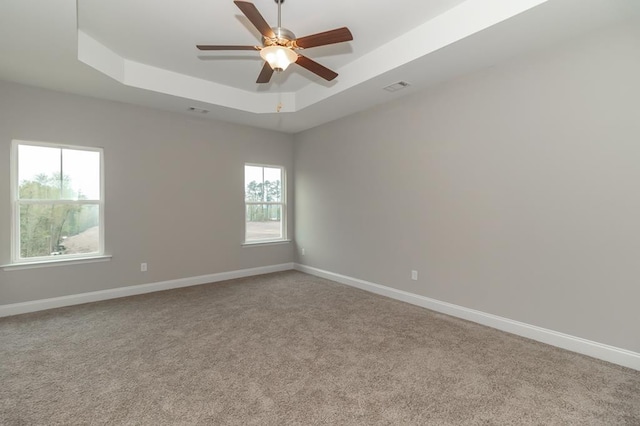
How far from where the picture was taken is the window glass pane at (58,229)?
3.68 m

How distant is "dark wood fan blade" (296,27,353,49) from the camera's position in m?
2.10

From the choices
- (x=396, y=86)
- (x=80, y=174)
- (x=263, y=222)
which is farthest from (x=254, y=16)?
(x=263, y=222)

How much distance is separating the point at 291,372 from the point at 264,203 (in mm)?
3754

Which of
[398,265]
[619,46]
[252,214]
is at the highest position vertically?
[619,46]

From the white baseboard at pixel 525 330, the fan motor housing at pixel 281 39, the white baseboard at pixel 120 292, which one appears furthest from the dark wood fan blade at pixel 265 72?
the white baseboard at pixel 120 292

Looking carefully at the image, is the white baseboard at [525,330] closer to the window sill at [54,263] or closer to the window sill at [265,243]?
the window sill at [265,243]

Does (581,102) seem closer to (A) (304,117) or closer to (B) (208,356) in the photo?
(A) (304,117)

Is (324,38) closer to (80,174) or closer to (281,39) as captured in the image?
(281,39)

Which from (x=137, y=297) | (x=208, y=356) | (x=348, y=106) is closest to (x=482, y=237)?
(x=348, y=106)

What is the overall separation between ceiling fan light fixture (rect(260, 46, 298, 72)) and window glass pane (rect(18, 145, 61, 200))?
328cm

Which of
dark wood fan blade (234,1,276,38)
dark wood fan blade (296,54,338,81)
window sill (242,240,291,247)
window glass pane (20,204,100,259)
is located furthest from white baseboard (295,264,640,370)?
window glass pane (20,204,100,259)

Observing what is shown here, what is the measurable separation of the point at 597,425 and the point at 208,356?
8.62 feet

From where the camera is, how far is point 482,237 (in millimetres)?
3240

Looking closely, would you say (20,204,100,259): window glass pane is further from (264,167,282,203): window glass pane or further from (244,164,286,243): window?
(264,167,282,203): window glass pane
